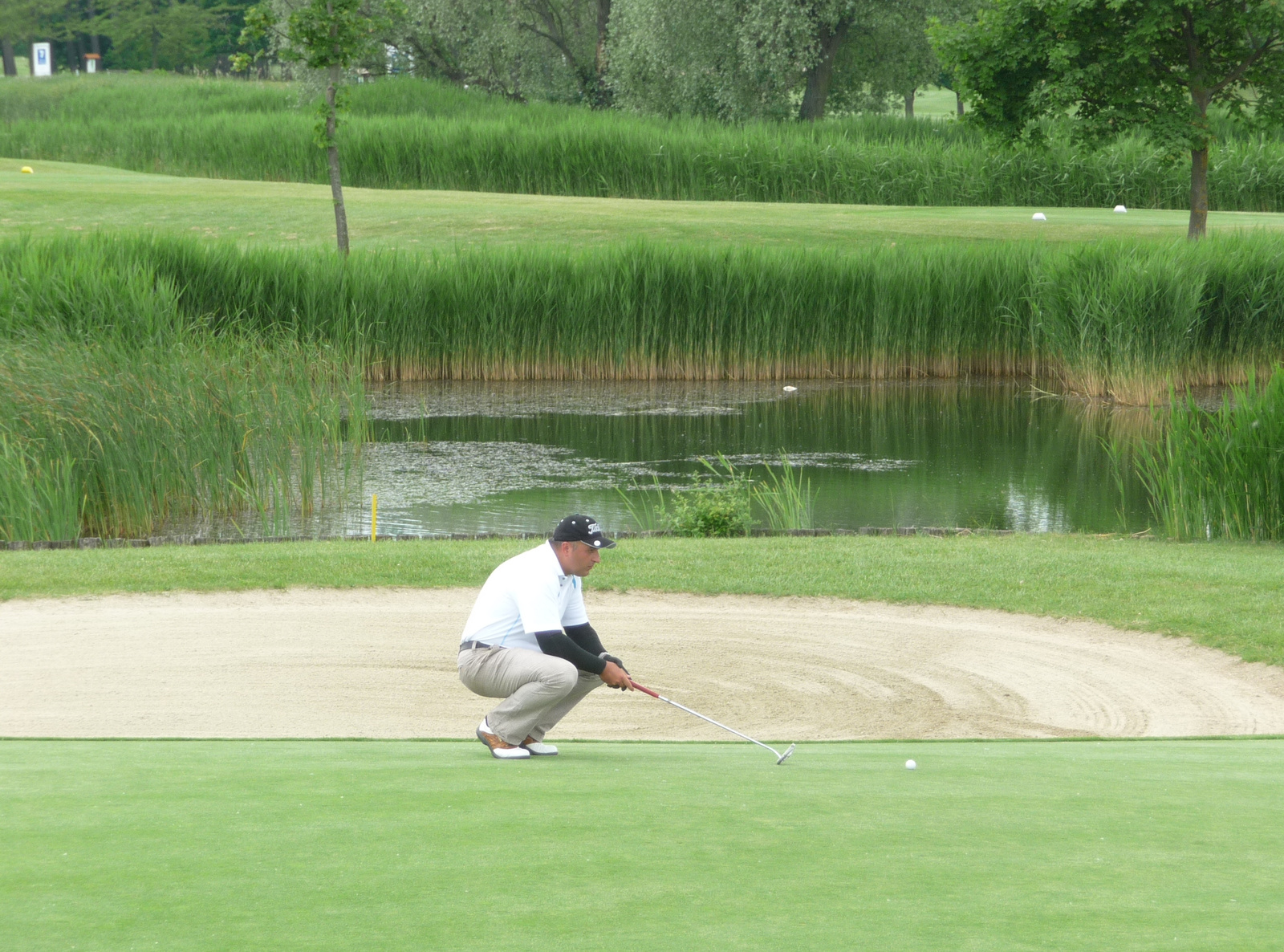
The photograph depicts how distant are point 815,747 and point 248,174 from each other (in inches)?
1509

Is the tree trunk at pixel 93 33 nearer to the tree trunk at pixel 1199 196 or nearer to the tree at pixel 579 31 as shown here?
the tree at pixel 579 31

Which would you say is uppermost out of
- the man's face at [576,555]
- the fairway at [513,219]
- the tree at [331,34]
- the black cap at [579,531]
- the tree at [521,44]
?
the tree at [521,44]

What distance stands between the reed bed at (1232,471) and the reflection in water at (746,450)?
1590mm

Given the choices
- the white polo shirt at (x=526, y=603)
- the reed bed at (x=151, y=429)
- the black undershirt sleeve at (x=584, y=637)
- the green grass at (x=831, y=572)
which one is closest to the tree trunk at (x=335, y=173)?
the reed bed at (x=151, y=429)

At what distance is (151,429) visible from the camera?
44.2ft

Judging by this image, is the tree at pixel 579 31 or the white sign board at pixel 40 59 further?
the white sign board at pixel 40 59

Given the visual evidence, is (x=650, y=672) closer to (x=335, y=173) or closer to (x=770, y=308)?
(x=770, y=308)

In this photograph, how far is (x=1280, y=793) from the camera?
195 inches

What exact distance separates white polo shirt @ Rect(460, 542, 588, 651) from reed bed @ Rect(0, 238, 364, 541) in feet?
25.6

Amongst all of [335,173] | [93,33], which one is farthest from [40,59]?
[335,173]

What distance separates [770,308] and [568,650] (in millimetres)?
19357

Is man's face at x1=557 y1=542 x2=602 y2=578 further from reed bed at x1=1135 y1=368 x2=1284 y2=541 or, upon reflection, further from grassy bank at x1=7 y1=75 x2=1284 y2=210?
grassy bank at x1=7 y1=75 x2=1284 y2=210

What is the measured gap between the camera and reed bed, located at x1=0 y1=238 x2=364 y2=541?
1300cm

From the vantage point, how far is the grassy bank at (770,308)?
22.4 metres
